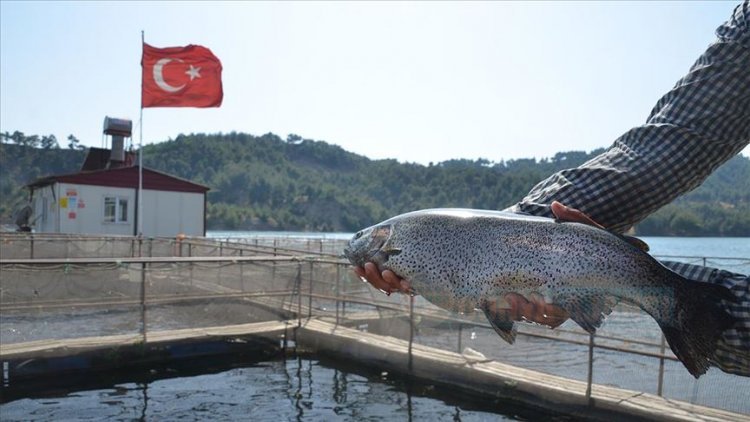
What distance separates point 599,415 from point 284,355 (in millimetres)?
5915

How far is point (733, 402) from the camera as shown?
25.1 feet

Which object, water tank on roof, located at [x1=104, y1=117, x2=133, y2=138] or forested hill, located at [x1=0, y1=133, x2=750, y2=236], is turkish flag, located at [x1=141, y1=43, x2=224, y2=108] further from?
forested hill, located at [x1=0, y1=133, x2=750, y2=236]

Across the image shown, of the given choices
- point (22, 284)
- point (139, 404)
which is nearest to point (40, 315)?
point (22, 284)

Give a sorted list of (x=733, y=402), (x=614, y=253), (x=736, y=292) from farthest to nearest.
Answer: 1. (x=733, y=402)
2. (x=614, y=253)
3. (x=736, y=292)

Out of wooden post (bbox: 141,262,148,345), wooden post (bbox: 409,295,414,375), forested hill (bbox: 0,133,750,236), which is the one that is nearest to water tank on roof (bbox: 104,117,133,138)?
wooden post (bbox: 141,262,148,345)

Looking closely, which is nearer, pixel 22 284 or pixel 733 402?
pixel 733 402

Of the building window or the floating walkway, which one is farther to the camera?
the building window

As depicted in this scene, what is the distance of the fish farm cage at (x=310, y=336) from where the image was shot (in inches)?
342

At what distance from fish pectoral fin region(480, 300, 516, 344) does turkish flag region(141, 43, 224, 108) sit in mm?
27402

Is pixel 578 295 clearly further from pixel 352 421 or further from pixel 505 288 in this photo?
pixel 352 421

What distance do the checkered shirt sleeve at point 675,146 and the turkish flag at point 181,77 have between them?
2725cm

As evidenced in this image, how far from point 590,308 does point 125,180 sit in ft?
99.8

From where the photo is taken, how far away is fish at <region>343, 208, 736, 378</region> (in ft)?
6.60

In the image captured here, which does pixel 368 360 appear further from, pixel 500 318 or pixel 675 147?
pixel 675 147
